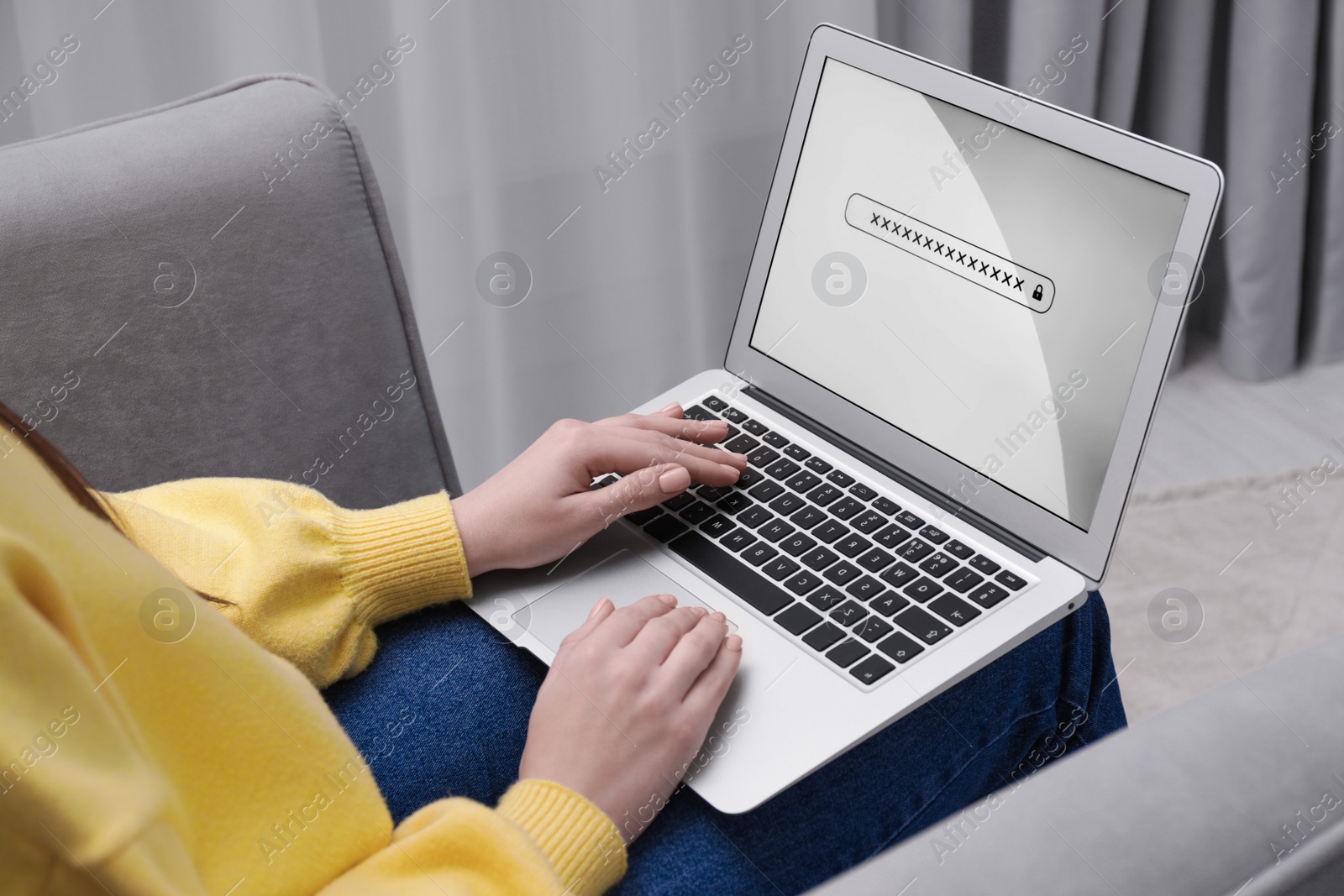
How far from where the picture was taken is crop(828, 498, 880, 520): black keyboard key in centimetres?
85

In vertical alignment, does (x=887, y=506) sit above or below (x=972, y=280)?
below

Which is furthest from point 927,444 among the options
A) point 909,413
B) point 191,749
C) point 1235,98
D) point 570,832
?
point 1235,98

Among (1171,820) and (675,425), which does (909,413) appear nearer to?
(675,425)

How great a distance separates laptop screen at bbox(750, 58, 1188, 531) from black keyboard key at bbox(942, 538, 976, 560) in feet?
0.18

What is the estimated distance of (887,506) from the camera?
85cm

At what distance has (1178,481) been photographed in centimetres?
177

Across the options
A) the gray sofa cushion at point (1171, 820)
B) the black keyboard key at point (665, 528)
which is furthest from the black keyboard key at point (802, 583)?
the gray sofa cushion at point (1171, 820)

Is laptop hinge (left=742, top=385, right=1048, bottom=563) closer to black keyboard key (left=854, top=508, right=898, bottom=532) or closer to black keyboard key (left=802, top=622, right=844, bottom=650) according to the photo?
black keyboard key (left=854, top=508, right=898, bottom=532)

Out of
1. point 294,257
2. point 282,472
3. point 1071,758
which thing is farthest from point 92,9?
point 1071,758

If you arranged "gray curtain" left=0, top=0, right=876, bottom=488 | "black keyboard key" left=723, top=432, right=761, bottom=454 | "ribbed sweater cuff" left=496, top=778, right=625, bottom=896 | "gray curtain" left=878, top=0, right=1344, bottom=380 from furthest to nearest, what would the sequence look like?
1. "gray curtain" left=878, top=0, right=1344, bottom=380
2. "gray curtain" left=0, top=0, right=876, bottom=488
3. "black keyboard key" left=723, top=432, right=761, bottom=454
4. "ribbed sweater cuff" left=496, top=778, right=625, bottom=896

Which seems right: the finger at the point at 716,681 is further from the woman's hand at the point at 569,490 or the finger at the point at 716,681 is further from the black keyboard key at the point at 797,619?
the woman's hand at the point at 569,490

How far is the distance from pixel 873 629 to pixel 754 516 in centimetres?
15

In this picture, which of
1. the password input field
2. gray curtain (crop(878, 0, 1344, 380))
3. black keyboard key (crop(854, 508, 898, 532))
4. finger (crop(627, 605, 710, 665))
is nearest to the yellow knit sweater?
finger (crop(627, 605, 710, 665))

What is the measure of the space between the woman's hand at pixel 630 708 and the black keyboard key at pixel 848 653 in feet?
0.20
